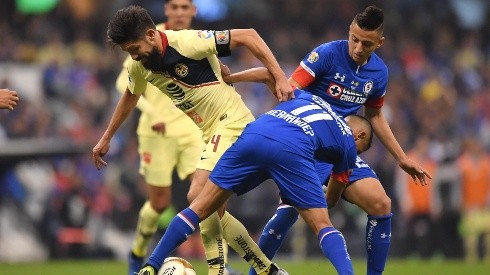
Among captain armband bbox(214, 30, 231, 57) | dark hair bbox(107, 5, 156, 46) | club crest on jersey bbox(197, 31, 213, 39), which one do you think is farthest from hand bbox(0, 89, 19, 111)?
captain armband bbox(214, 30, 231, 57)

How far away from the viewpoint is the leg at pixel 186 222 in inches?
307

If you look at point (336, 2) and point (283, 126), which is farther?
point (336, 2)

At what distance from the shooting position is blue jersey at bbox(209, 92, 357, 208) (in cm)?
765

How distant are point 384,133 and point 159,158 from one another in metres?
2.73

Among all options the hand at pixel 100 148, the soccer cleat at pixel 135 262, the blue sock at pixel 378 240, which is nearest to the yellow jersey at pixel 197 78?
the hand at pixel 100 148

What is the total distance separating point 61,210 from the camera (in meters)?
15.4

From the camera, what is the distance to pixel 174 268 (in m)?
8.24

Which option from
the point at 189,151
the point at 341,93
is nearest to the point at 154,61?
the point at 341,93

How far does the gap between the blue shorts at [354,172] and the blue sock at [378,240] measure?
0.34 meters

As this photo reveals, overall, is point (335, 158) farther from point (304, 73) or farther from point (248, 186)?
point (304, 73)

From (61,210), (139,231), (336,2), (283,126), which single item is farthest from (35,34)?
(283,126)

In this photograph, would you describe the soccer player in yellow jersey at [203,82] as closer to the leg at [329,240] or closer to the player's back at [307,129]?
the player's back at [307,129]

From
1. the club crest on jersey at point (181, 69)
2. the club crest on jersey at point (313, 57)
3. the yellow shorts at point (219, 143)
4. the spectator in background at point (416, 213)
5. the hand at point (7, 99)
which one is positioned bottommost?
the spectator in background at point (416, 213)

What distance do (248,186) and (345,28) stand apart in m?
12.7
